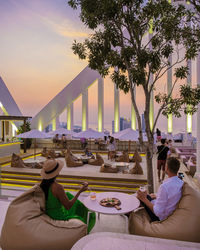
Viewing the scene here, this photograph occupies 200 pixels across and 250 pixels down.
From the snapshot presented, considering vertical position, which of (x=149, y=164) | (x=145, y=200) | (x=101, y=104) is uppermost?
(x=101, y=104)

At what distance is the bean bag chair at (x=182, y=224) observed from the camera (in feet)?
7.66

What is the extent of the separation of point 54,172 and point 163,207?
1.62 m

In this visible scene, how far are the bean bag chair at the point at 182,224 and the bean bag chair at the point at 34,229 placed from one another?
959 millimetres

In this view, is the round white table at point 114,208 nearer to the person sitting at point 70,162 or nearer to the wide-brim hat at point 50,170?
the wide-brim hat at point 50,170

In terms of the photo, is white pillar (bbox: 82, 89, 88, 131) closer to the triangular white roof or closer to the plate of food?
the triangular white roof

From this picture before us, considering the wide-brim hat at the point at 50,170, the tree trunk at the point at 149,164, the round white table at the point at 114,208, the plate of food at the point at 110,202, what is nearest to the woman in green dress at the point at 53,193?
the wide-brim hat at the point at 50,170

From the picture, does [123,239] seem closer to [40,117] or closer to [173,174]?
[173,174]

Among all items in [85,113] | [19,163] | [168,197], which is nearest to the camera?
[168,197]

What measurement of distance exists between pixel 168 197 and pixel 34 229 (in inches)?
73.0

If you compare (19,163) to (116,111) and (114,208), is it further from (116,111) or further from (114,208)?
(116,111)

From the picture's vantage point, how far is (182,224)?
2.36 metres

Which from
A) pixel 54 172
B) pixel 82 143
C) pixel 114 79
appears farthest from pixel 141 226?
pixel 82 143

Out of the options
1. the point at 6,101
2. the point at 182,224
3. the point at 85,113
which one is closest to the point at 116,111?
the point at 85,113

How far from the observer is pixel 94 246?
83.9 inches
